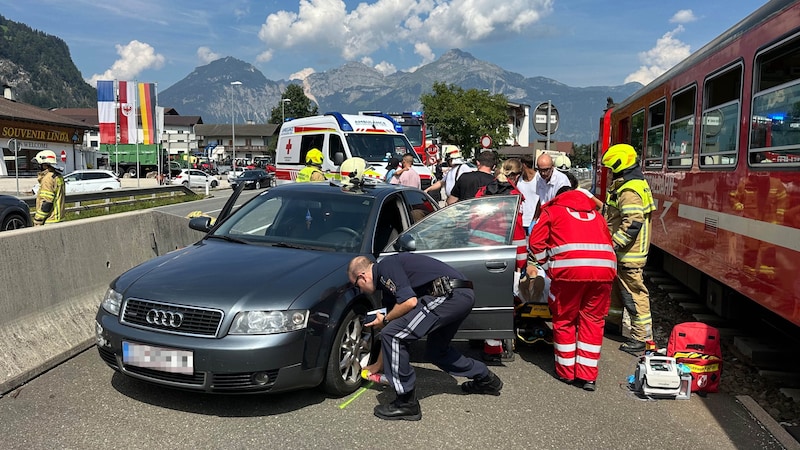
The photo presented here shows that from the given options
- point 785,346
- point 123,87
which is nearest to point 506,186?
point 785,346

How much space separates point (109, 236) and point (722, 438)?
5612 mm

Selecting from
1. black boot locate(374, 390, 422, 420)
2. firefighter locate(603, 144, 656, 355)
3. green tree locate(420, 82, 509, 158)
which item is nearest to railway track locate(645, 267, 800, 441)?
firefighter locate(603, 144, 656, 355)

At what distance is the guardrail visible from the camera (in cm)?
1714

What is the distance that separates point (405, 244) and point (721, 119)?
3.43 metres

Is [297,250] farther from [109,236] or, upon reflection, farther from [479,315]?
[109,236]

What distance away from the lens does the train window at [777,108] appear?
14.0 ft

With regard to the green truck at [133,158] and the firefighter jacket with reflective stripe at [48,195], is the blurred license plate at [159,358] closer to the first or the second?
the firefighter jacket with reflective stripe at [48,195]

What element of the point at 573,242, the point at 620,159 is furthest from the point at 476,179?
the point at 573,242

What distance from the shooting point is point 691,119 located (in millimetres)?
6910

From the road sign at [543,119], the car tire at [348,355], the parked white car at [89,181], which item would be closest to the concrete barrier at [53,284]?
the car tire at [348,355]

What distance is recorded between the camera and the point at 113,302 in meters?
4.20

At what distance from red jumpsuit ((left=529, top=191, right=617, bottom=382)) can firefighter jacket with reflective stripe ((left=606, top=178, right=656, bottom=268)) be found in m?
0.87

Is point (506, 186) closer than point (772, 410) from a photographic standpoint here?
No

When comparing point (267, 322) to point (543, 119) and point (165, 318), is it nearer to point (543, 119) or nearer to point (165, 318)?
point (165, 318)
